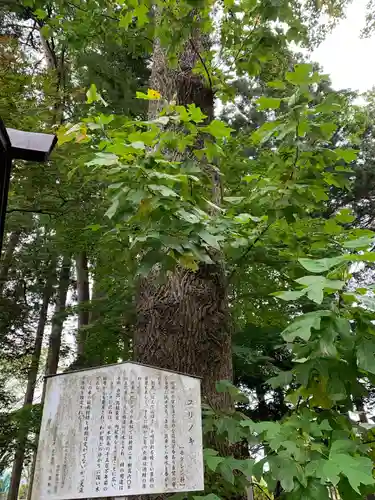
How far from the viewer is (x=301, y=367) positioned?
5.23 feet

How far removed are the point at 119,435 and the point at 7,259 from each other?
23.0 ft

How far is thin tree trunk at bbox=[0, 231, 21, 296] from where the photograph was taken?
24.8 feet

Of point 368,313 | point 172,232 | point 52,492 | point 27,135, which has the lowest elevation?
point 52,492

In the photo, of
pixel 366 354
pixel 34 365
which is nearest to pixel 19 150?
pixel 366 354

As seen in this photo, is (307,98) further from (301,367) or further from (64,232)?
(64,232)

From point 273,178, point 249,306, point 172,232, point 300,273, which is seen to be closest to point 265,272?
point 249,306

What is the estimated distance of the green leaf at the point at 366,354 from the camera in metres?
1.35

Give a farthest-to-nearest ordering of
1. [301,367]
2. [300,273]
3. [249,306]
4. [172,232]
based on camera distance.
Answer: [249,306], [300,273], [172,232], [301,367]

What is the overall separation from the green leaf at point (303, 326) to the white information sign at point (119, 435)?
0.50 m

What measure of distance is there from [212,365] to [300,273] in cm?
68

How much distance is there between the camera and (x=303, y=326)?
1.33 metres

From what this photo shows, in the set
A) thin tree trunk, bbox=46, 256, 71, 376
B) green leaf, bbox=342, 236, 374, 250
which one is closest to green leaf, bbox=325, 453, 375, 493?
green leaf, bbox=342, 236, 374, 250

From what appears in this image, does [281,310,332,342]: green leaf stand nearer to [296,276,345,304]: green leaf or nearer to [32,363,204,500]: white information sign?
[296,276,345,304]: green leaf

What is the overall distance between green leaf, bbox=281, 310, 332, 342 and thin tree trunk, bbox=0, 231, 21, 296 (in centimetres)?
674
